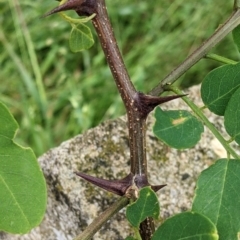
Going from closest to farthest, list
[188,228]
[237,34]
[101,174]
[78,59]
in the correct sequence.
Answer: [188,228] → [237,34] → [101,174] → [78,59]

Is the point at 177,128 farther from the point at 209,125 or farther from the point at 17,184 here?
the point at 17,184

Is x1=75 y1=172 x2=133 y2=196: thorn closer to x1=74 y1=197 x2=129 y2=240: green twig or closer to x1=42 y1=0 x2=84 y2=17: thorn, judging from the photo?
x1=74 y1=197 x2=129 y2=240: green twig

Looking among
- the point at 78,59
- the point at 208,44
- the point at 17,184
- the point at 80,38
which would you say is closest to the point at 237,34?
the point at 208,44

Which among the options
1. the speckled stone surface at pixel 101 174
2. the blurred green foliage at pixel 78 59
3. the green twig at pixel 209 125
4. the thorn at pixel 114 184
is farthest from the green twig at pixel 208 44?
the blurred green foliage at pixel 78 59

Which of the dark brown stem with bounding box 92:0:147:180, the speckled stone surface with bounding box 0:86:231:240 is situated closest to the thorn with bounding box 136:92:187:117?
the dark brown stem with bounding box 92:0:147:180

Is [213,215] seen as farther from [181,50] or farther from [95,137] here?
[181,50]

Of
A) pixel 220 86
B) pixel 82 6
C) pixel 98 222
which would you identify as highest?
pixel 82 6
